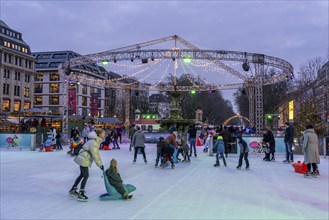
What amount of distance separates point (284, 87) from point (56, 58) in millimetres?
57496

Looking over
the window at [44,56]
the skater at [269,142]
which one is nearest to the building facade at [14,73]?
the window at [44,56]

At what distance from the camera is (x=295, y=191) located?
8.99 m

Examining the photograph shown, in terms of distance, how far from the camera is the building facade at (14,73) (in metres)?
62.2

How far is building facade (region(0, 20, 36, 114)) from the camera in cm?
6219

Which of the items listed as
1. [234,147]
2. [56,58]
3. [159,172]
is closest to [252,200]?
[159,172]

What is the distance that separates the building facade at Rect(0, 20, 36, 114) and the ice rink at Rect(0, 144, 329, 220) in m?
52.3

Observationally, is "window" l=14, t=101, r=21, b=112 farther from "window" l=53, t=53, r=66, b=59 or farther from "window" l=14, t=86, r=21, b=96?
"window" l=53, t=53, r=66, b=59

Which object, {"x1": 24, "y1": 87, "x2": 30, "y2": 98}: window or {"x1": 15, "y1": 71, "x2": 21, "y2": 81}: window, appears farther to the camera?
{"x1": 24, "y1": 87, "x2": 30, "y2": 98}: window

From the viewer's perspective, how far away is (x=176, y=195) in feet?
27.1

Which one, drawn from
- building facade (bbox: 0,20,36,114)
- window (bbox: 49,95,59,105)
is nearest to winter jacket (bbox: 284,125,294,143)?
building facade (bbox: 0,20,36,114)

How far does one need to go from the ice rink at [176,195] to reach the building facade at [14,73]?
171 feet

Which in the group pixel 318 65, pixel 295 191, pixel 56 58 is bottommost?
pixel 295 191

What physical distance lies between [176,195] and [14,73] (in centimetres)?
6377

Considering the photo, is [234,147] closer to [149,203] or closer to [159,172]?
[159,172]
